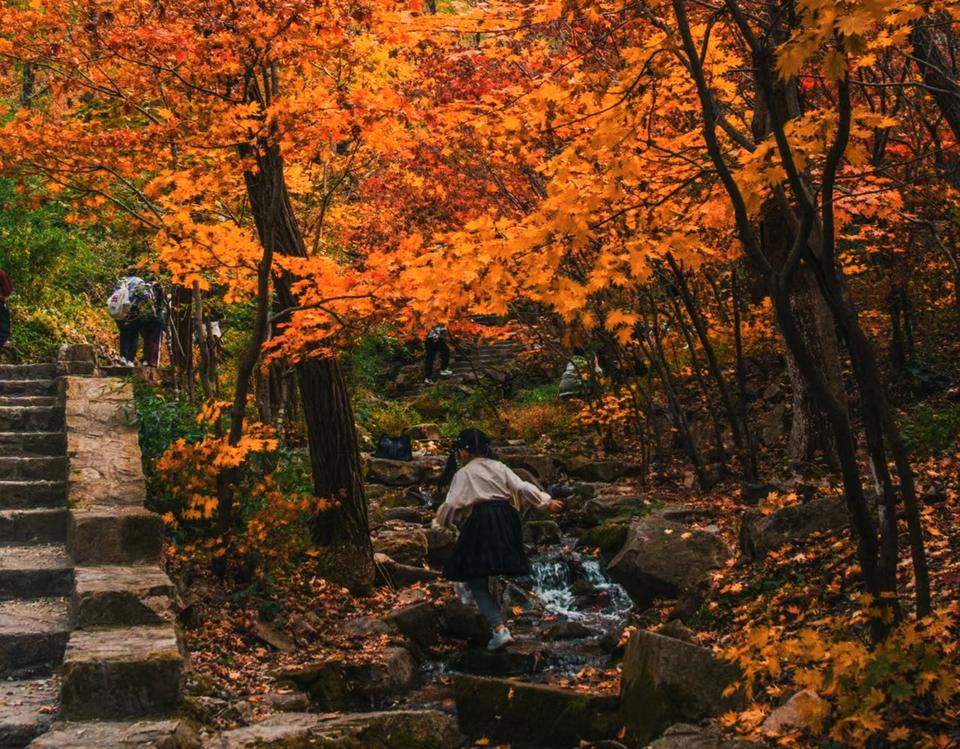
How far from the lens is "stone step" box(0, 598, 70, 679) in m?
5.12

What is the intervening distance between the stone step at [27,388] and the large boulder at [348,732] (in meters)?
5.48

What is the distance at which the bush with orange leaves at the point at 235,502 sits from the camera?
23.4ft

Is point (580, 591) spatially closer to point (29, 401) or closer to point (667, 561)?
point (667, 561)

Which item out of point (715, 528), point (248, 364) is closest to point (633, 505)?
point (715, 528)

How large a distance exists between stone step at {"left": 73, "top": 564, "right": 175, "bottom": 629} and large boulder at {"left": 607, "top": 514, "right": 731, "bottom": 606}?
4.52 metres

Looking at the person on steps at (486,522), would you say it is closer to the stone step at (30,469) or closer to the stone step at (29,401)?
the stone step at (30,469)

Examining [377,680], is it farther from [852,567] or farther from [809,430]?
[809,430]

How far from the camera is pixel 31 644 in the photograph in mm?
5176

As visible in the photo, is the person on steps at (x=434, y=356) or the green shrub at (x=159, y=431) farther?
the person on steps at (x=434, y=356)

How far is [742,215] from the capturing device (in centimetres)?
407

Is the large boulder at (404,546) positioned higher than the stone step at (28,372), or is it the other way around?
the stone step at (28,372)

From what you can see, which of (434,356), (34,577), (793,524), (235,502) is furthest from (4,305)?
(434,356)

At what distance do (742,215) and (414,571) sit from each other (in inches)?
249

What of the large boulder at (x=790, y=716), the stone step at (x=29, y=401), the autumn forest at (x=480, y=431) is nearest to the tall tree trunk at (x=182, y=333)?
the autumn forest at (x=480, y=431)
